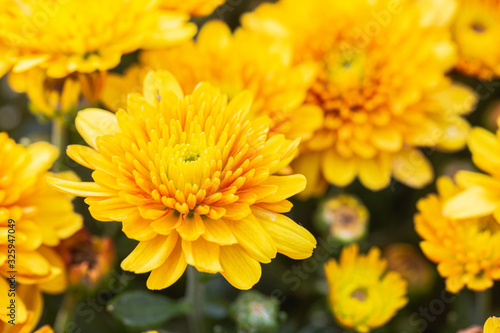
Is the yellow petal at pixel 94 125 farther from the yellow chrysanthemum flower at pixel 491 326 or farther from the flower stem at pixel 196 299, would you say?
the yellow chrysanthemum flower at pixel 491 326

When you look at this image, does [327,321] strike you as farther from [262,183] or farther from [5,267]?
[5,267]

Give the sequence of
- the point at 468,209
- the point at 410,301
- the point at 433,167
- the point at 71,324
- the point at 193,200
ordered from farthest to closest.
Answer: the point at 433,167
the point at 410,301
the point at 71,324
the point at 468,209
the point at 193,200

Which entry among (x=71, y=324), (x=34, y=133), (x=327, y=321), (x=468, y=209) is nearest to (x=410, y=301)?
(x=327, y=321)

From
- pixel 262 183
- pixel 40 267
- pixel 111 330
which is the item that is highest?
pixel 262 183

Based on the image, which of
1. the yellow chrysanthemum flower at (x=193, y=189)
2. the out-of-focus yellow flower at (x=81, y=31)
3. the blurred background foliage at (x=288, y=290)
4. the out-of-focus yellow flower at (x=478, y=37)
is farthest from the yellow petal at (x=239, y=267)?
the out-of-focus yellow flower at (x=478, y=37)

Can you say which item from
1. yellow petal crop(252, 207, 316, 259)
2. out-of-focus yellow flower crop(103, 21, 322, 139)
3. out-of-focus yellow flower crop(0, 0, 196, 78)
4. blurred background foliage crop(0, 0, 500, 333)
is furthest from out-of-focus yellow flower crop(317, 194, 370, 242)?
out-of-focus yellow flower crop(0, 0, 196, 78)

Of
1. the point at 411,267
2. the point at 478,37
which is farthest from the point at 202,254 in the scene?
the point at 478,37
